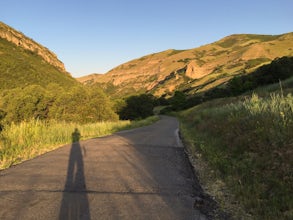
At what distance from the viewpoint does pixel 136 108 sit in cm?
6819

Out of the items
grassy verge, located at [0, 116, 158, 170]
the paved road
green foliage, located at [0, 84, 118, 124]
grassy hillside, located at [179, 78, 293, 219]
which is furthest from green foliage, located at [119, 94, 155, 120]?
the paved road

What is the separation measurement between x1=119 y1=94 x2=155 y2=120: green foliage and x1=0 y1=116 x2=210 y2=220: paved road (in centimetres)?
5481

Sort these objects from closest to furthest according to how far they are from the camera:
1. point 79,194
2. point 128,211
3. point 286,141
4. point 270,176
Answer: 1. point 128,211
2. point 79,194
3. point 270,176
4. point 286,141

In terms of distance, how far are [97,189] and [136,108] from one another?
6227cm

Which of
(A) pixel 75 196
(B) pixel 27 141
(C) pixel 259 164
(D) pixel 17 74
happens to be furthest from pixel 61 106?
(A) pixel 75 196

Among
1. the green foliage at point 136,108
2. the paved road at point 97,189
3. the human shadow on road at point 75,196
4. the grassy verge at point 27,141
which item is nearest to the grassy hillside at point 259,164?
the paved road at point 97,189

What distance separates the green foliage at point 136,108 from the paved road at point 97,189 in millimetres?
54809

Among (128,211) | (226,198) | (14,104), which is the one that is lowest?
(226,198)

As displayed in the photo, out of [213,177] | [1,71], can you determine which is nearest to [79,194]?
[213,177]

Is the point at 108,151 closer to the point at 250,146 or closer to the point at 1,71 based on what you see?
the point at 250,146

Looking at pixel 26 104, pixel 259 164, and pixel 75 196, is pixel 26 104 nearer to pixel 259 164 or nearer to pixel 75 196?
pixel 75 196

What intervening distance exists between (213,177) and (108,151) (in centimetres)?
478

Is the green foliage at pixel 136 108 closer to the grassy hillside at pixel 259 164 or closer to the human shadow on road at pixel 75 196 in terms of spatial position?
the grassy hillside at pixel 259 164

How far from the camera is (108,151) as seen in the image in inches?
439
